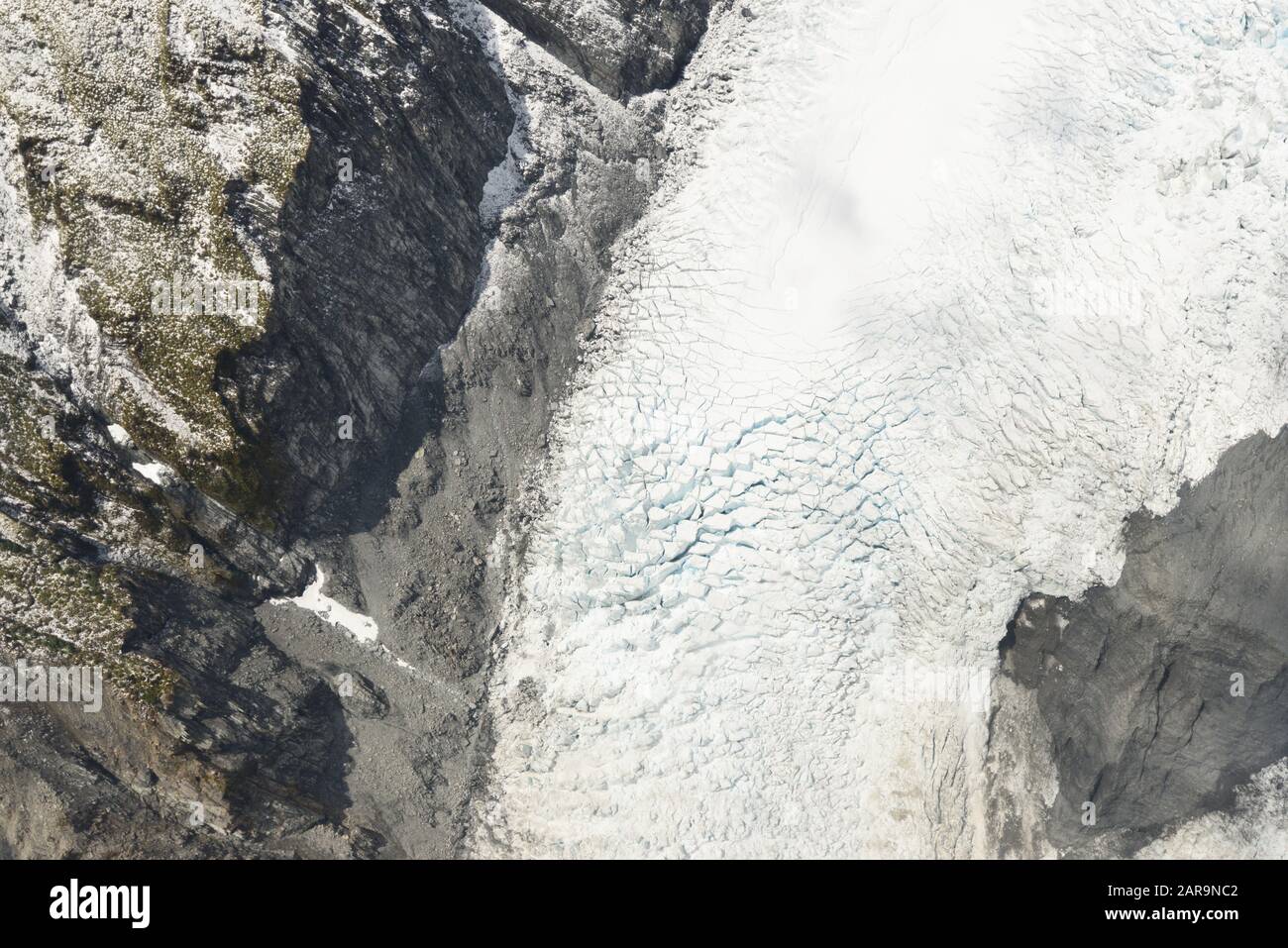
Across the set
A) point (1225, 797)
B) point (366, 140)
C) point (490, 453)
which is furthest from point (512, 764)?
point (1225, 797)

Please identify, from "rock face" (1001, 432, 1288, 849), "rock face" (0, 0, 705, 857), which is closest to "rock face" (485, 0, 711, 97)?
"rock face" (0, 0, 705, 857)

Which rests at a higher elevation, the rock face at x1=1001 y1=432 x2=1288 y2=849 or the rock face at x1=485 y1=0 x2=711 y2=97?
the rock face at x1=485 y1=0 x2=711 y2=97

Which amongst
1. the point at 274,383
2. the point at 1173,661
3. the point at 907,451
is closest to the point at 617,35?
the point at 274,383

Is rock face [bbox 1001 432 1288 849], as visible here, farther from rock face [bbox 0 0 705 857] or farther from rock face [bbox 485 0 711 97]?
rock face [bbox 485 0 711 97]

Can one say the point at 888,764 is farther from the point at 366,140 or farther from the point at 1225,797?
the point at 366,140

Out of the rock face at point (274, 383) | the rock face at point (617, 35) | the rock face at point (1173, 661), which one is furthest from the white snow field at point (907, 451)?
the rock face at point (617, 35)

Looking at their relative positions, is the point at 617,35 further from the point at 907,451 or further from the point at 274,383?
→ the point at 907,451
